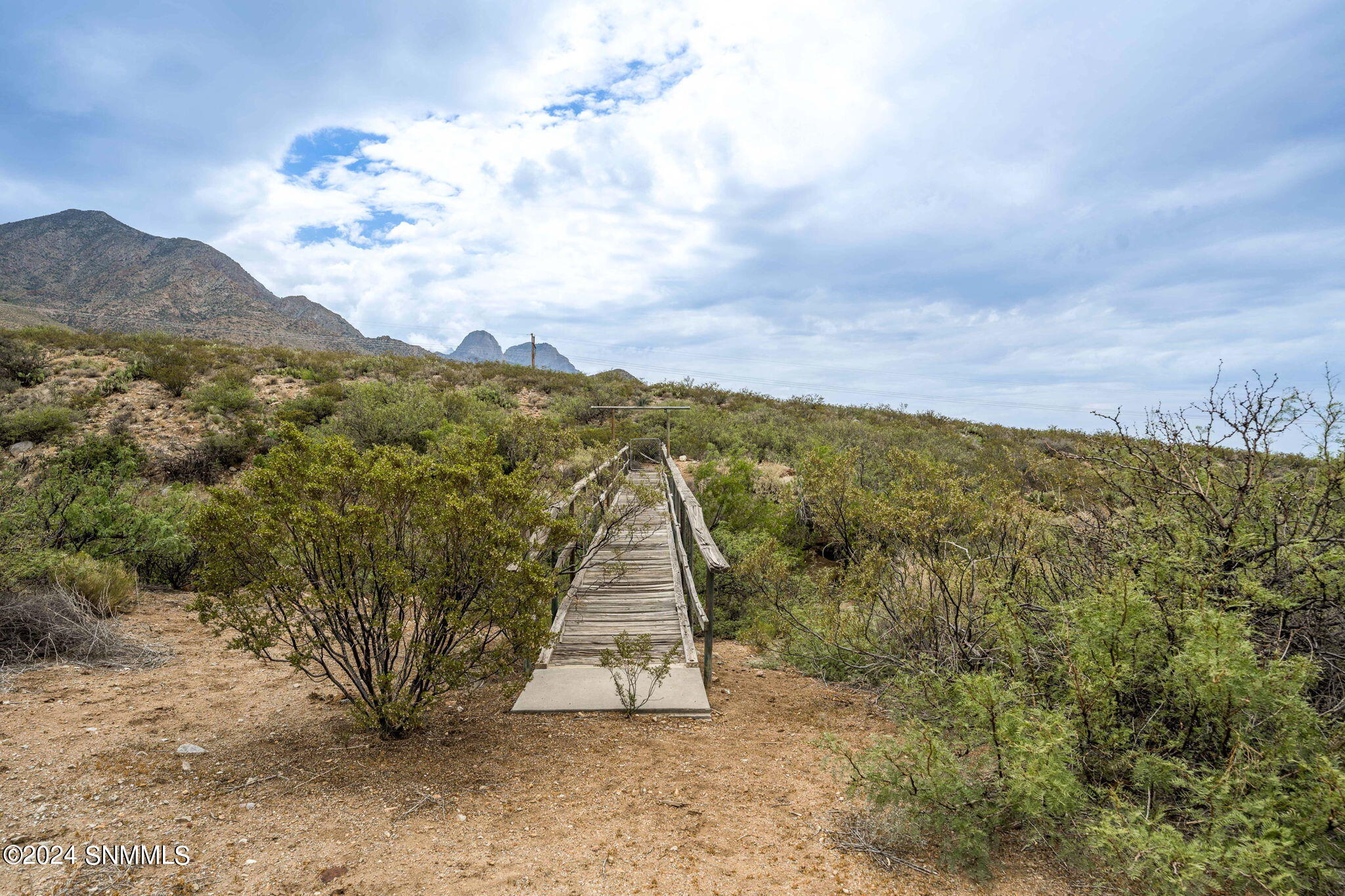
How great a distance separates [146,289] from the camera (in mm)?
69125

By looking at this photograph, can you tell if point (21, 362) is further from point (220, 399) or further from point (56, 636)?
point (56, 636)

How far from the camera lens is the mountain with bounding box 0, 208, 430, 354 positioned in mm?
56219

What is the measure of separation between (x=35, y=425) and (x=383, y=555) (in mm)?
15249

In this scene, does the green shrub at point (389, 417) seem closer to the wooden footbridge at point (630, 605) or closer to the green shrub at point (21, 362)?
the wooden footbridge at point (630, 605)

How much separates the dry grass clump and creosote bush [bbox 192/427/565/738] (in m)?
2.58

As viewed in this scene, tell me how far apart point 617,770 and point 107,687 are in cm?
402

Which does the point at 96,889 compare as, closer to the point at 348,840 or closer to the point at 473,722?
the point at 348,840

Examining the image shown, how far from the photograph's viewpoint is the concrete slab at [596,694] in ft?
15.0

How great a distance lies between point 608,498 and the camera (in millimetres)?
9180

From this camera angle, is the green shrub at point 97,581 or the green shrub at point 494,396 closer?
the green shrub at point 97,581

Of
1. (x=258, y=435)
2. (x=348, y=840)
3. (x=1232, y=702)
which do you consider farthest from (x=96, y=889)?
(x=258, y=435)

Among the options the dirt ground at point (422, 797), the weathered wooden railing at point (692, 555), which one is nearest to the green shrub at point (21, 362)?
the dirt ground at point (422, 797)

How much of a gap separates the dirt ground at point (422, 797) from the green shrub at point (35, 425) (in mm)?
12140

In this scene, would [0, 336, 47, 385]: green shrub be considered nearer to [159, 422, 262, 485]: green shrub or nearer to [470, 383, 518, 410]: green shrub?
[159, 422, 262, 485]: green shrub
